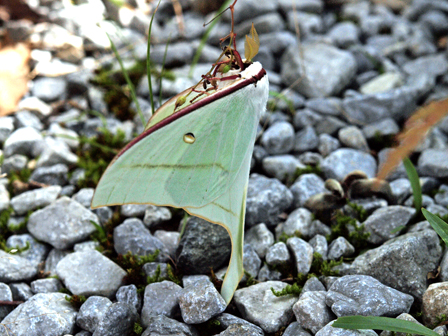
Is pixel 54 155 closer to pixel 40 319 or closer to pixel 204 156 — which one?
pixel 40 319

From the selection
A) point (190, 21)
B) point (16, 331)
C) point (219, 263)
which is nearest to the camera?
point (16, 331)

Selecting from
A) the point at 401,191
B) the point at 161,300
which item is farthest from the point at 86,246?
the point at 401,191

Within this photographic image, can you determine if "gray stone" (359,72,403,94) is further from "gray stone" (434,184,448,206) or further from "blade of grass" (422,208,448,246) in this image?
"blade of grass" (422,208,448,246)

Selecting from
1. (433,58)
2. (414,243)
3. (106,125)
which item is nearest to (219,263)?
(414,243)

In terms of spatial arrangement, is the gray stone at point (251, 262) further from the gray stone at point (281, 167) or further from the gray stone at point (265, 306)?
the gray stone at point (281, 167)

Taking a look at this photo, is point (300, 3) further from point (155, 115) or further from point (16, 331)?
point (16, 331)

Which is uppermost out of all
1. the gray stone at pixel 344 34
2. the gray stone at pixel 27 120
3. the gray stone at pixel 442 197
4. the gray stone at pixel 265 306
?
the gray stone at pixel 27 120

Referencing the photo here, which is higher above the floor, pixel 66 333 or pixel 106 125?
pixel 106 125

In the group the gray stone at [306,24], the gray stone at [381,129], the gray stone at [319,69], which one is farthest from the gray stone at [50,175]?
the gray stone at [306,24]
